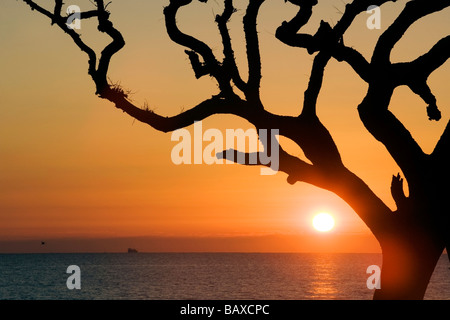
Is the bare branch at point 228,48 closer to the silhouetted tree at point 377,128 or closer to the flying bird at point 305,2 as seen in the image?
the silhouetted tree at point 377,128

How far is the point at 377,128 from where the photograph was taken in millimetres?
11586

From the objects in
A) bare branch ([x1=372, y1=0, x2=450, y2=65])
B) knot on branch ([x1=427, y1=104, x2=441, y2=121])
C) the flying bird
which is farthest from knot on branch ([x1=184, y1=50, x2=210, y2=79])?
knot on branch ([x1=427, y1=104, x2=441, y2=121])

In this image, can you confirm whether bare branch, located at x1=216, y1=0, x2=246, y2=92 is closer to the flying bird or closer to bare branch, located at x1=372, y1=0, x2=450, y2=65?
the flying bird

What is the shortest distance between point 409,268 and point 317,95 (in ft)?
10.4

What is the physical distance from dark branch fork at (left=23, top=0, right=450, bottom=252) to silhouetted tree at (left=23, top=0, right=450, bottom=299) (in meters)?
0.02

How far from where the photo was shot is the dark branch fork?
11.5 m

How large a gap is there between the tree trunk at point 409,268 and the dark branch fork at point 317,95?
41cm

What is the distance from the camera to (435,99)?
11.8 meters

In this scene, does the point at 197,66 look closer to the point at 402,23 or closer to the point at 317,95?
the point at 317,95

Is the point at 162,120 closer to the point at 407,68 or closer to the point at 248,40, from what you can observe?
the point at 248,40

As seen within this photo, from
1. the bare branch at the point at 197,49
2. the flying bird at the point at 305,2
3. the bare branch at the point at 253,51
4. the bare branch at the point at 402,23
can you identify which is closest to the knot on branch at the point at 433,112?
the bare branch at the point at 402,23

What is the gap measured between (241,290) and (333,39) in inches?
3918
